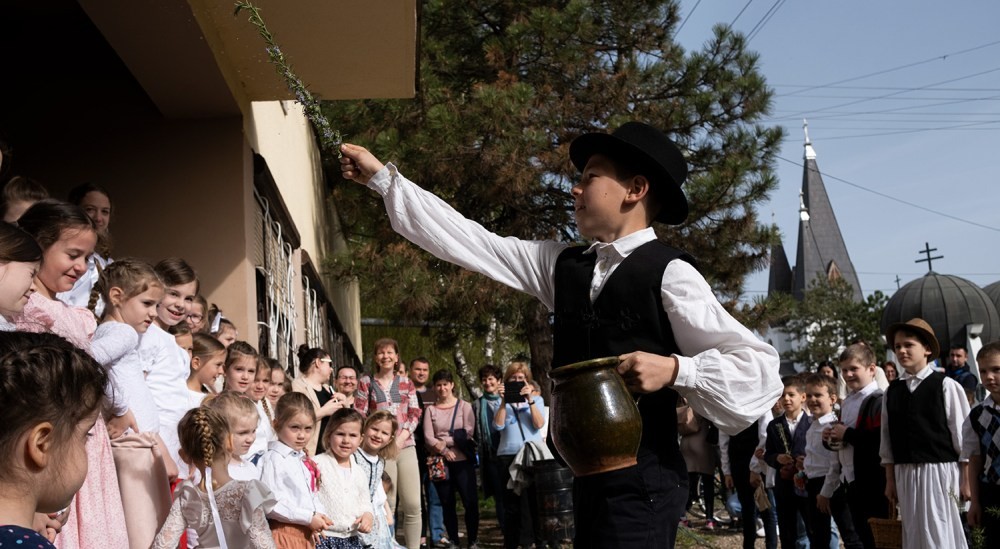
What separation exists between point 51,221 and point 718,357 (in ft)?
8.84

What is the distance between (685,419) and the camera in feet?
40.7

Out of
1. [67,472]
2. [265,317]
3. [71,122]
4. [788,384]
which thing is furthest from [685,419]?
[67,472]

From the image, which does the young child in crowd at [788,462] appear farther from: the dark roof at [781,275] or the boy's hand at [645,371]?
the dark roof at [781,275]

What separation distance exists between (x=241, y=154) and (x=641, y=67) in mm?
7117

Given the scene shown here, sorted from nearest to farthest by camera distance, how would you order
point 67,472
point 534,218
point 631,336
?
point 67,472, point 631,336, point 534,218

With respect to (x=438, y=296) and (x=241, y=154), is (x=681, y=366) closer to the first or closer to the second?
(x=241, y=154)

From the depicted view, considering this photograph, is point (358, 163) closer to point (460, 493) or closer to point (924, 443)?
point (924, 443)

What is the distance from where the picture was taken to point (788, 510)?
8.78 metres

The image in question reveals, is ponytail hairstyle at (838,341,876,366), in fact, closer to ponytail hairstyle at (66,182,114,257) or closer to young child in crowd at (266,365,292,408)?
young child in crowd at (266,365,292,408)

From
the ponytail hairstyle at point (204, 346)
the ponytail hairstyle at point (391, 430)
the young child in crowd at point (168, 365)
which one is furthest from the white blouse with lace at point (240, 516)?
the ponytail hairstyle at point (391, 430)

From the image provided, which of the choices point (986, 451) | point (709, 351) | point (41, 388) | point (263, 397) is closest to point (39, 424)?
point (41, 388)

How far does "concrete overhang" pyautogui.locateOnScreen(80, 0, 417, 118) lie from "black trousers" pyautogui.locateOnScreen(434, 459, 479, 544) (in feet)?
11.6

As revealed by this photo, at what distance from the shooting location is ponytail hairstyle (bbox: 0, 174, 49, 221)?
16.4 feet

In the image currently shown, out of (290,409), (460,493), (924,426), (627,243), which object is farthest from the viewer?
(460,493)
